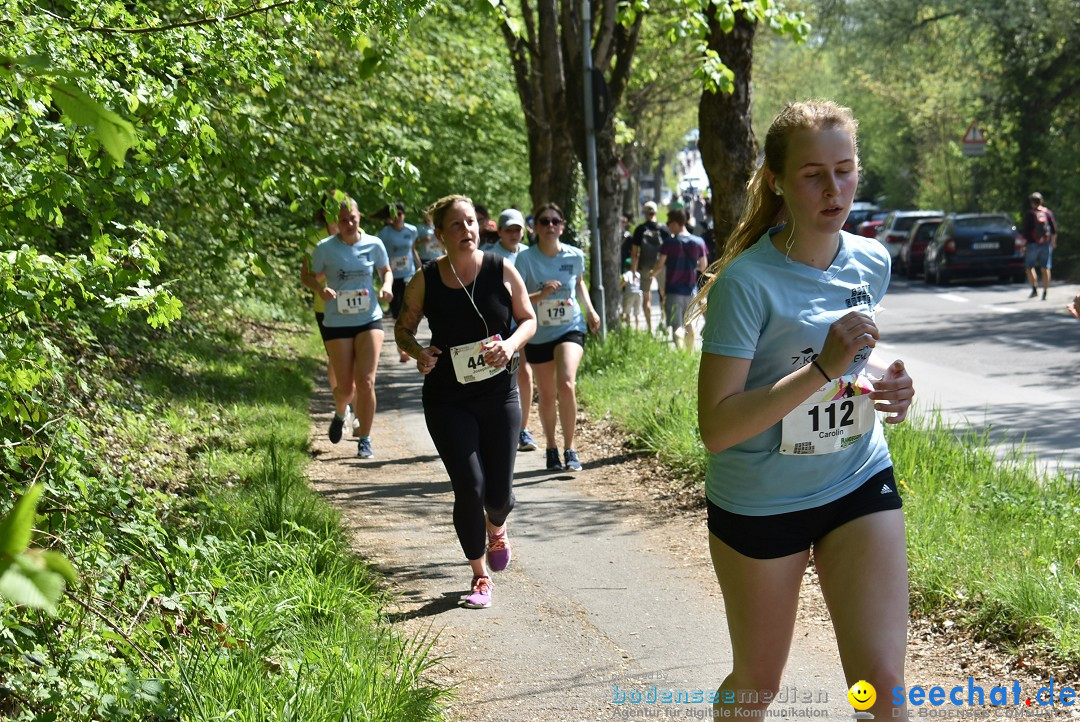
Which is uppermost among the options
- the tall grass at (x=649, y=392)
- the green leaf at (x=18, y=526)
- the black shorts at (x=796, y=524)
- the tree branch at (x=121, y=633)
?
the green leaf at (x=18, y=526)

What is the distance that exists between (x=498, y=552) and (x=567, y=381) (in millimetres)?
3244

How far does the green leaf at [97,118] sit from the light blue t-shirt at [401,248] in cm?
1673

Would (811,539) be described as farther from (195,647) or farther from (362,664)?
(195,647)

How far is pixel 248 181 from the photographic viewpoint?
270 inches

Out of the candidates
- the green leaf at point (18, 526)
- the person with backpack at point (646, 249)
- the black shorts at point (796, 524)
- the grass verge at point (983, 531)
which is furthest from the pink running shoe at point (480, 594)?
the person with backpack at point (646, 249)

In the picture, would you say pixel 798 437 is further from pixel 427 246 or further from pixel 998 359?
pixel 427 246

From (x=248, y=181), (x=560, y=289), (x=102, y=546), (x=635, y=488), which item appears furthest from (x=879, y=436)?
(x=560, y=289)

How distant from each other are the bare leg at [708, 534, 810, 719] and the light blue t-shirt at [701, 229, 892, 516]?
143 millimetres

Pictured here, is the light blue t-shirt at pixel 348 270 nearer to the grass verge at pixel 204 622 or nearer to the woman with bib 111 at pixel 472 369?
the grass verge at pixel 204 622

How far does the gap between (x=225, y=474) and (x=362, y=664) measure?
454 centimetres

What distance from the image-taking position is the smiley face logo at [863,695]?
122 inches

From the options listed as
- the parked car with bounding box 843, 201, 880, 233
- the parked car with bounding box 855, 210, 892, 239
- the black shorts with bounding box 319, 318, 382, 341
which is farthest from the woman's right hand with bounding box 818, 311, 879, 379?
the parked car with bounding box 843, 201, 880, 233

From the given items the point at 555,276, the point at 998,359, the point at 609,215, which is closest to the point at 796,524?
the point at 555,276

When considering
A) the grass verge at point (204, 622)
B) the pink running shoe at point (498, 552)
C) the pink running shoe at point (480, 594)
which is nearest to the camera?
the grass verge at point (204, 622)
